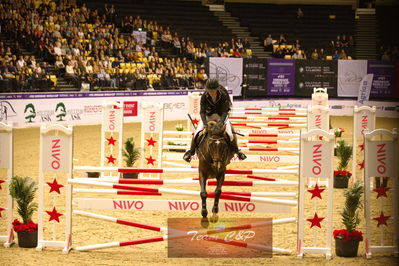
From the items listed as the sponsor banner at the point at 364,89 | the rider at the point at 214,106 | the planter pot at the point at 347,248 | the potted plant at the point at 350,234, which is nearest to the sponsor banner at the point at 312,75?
the sponsor banner at the point at 364,89

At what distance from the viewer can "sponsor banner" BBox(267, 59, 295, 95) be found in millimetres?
32656

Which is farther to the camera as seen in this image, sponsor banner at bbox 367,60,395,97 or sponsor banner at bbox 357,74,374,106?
sponsor banner at bbox 367,60,395,97

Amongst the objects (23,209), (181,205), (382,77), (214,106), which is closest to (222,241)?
(181,205)

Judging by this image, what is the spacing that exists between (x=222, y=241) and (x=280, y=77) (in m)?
24.7

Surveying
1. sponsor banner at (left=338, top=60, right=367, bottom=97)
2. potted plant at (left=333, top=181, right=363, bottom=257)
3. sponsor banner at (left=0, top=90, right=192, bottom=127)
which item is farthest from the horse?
sponsor banner at (left=338, top=60, right=367, bottom=97)

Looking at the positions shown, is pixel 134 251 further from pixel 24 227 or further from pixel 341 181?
pixel 341 181

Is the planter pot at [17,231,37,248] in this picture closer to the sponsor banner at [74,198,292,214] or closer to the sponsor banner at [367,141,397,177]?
the sponsor banner at [74,198,292,214]

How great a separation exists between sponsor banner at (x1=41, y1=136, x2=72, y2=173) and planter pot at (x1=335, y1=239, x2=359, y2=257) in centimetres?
380

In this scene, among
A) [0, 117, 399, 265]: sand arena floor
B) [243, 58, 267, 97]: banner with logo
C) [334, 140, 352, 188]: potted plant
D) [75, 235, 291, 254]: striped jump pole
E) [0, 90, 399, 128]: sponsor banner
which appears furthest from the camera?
[243, 58, 267, 97]: banner with logo

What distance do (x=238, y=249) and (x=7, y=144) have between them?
11.6 feet

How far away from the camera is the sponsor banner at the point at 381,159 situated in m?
8.85

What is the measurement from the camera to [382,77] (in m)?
32.4

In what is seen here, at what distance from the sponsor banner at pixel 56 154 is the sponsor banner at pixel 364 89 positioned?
2503cm

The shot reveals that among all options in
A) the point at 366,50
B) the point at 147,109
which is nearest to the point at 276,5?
the point at 366,50
